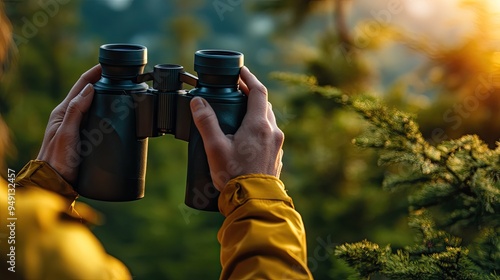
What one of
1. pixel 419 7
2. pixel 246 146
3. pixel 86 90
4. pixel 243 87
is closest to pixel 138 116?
pixel 86 90

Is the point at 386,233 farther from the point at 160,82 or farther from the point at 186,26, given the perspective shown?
the point at 186,26

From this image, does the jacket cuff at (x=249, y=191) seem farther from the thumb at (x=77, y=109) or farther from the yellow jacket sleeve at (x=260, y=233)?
the thumb at (x=77, y=109)

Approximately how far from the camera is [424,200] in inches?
60.1

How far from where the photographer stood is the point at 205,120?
1226 mm

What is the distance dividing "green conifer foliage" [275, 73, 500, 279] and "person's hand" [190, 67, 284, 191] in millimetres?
306

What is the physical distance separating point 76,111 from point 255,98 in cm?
33

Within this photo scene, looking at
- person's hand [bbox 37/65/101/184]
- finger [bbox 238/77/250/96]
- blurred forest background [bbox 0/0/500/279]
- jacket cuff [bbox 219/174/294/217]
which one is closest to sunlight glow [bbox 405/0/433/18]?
blurred forest background [bbox 0/0/500/279]

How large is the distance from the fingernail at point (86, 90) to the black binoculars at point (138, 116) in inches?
0.7

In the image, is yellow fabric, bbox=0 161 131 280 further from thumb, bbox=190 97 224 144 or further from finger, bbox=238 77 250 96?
finger, bbox=238 77 250 96

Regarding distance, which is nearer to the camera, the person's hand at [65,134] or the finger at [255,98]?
the finger at [255,98]

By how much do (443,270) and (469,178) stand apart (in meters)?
0.20

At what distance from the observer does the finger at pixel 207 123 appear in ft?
3.87

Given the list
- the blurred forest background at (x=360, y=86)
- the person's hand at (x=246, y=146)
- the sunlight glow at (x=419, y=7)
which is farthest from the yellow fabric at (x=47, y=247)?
the sunlight glow at (x=419, y=7)

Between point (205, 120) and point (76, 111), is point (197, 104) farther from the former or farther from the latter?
point (76, 111)
